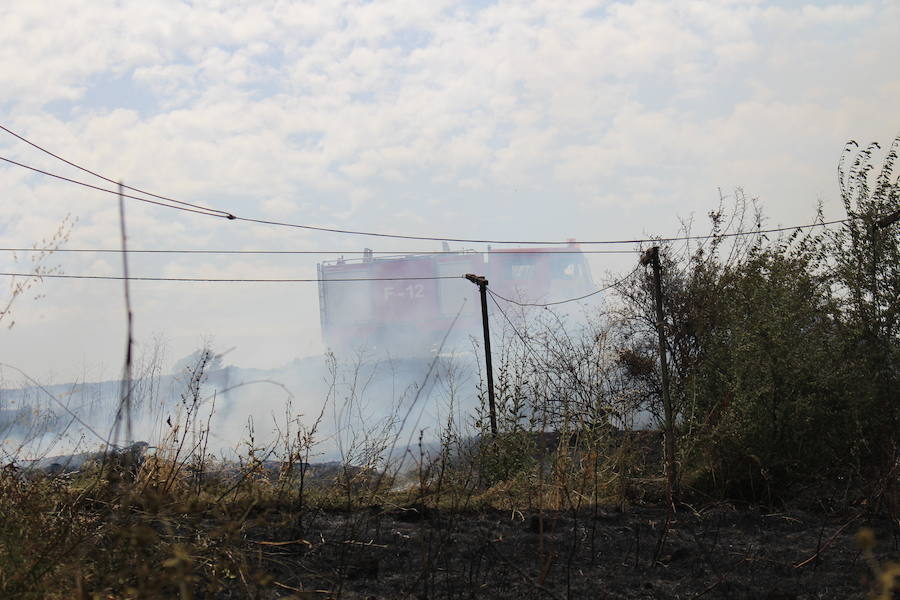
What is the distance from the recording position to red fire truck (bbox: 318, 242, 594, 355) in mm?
54938

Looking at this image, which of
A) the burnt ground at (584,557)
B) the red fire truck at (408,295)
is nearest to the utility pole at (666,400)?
the burnt ground at (584,557)

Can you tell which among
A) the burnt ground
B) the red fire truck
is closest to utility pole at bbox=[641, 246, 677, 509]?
the burnt ground

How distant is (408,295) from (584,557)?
177 feet

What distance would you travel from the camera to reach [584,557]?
5.91 m

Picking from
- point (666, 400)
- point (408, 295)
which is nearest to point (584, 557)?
point (666, 400)

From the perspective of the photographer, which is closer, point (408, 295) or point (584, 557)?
point (584, 557)

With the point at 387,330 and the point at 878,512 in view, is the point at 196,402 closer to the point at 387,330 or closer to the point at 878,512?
the point at 878,512

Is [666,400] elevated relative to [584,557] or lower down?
elevated

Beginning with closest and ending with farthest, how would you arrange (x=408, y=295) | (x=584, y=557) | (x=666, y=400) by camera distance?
(x=584, y=557) < (x=666, y=400) < (x=408, y=295)

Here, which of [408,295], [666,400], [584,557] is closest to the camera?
[584,557]

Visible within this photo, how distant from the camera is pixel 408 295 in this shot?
59500 millimetres

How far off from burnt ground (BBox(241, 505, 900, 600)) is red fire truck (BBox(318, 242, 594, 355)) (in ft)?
150

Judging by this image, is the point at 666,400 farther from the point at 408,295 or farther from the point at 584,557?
the point at 408,295

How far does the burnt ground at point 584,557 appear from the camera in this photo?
477cm
